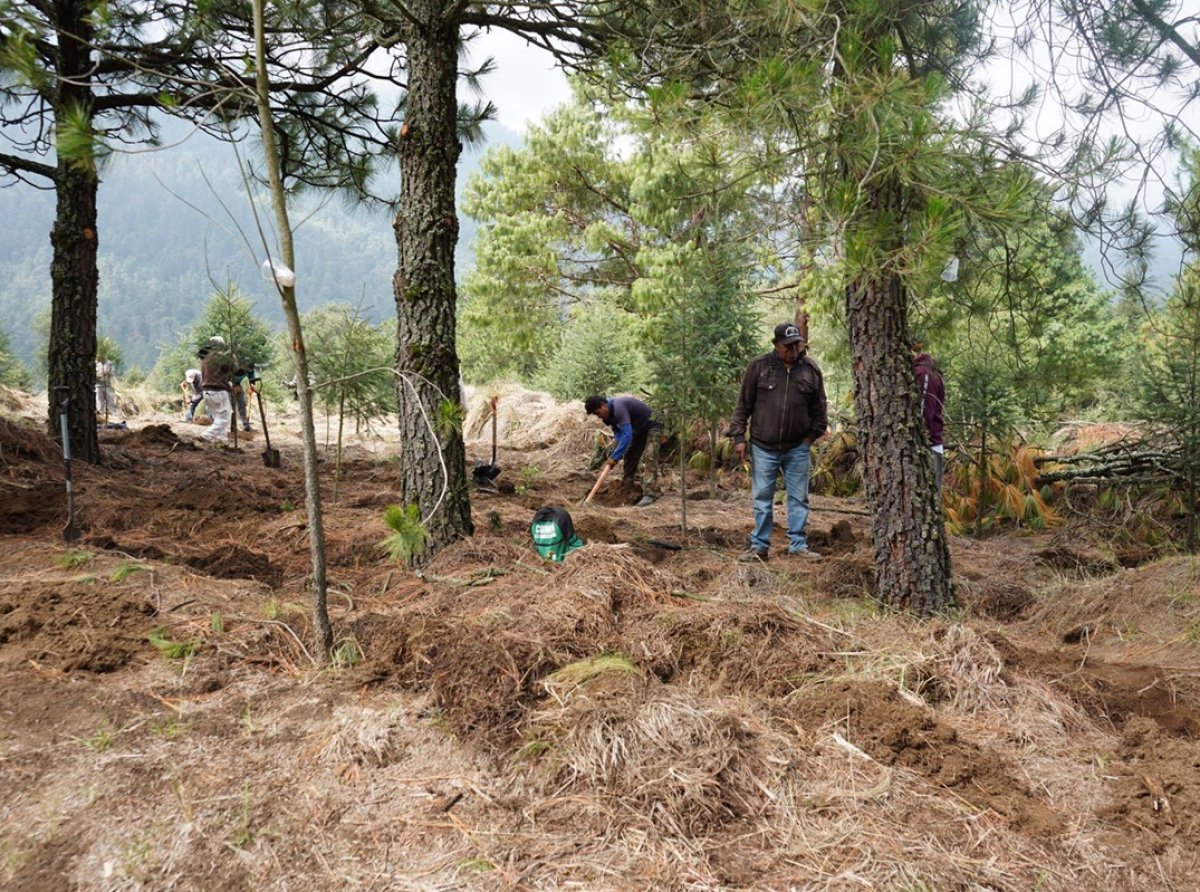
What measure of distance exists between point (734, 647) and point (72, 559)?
3321 mm

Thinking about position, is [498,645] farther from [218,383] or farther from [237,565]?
[218,383]

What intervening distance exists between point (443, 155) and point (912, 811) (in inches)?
160

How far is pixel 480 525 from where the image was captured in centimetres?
565

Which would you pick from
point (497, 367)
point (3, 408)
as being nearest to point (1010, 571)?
point (3, 408)

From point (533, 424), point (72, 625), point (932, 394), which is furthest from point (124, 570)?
point (533, 424)

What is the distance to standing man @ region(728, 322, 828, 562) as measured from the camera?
5.44m

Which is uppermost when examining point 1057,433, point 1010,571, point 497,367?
point 497,367

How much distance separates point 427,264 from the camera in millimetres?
4512

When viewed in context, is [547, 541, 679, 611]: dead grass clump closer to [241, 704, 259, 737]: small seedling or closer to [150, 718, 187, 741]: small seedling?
[241, 704, 259, 737]: small seedling

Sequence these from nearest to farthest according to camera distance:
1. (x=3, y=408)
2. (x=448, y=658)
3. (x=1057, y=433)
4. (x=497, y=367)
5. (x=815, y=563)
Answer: (x=448, y=658) < (x=815, y=563) < (x=1057, y=433) < (x=3, y=408) < (x=497, y=367)

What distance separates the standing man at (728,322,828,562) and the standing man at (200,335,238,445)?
7210mm

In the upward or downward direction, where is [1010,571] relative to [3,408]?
downward

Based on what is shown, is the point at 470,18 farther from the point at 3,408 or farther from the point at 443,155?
the point at 3,408

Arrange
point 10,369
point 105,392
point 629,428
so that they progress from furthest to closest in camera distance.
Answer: point 10,369 < point 105,392 < point 629,428
